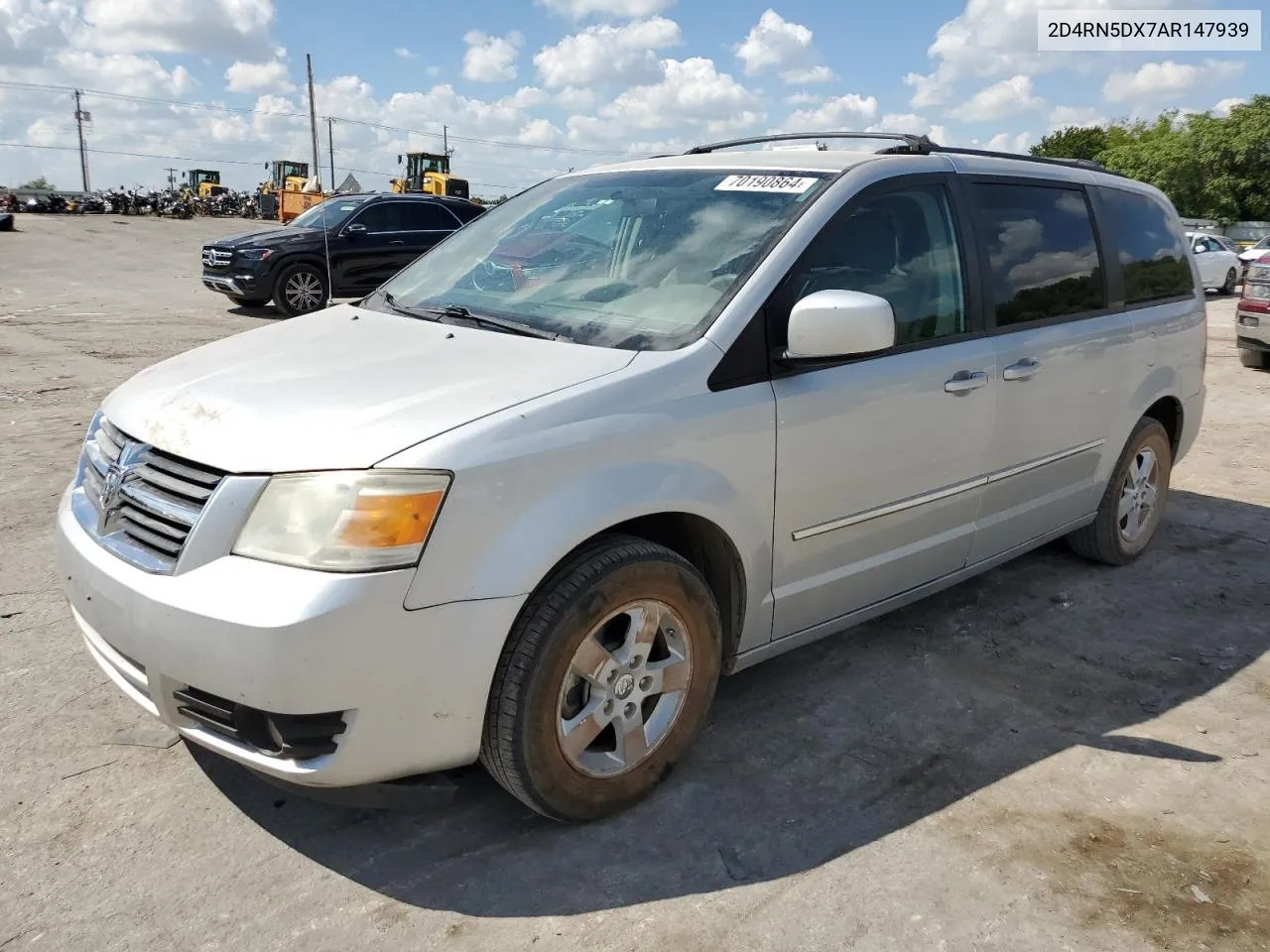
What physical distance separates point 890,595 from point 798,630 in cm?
49

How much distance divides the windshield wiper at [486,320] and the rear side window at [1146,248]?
293 centimetres

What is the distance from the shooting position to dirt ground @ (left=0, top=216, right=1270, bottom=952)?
96.5 inches

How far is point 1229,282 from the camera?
2459 centimetres

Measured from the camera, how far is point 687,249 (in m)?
3.27

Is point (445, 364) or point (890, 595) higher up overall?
point (445, 364)

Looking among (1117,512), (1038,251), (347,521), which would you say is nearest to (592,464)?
(347,521)

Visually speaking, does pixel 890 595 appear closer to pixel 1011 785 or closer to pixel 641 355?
pixel 1011 785

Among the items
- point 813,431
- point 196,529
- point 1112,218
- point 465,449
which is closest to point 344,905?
point 196,529

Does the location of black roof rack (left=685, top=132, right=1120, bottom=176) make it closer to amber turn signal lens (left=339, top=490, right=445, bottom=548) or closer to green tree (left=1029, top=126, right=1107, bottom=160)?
amber turn signal lens (left=339, top=490, right=445, bottom=548)

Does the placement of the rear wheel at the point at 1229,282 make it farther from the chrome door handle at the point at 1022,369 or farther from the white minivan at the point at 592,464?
the chrome door handle at the point at 1022,369

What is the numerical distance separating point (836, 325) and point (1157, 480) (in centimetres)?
308

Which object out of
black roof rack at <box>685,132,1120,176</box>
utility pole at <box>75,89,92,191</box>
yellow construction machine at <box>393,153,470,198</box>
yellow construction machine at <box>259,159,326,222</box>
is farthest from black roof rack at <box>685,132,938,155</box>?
utility pole at <box>75,89,92,191</box>

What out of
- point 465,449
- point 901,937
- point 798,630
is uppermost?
point 465,449

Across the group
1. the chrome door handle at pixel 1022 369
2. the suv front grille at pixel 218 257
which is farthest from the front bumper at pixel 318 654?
the suv front grille at pixel 218 257
